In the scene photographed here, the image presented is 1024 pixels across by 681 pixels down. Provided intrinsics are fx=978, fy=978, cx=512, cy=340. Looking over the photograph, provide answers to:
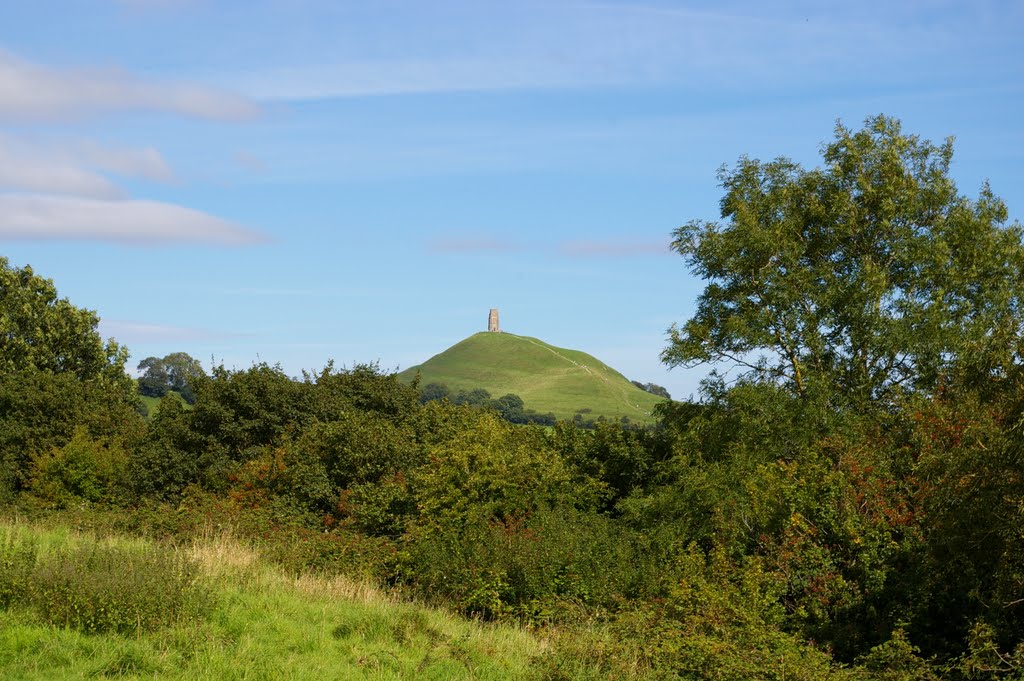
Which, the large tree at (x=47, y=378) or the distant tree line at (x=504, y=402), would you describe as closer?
the large tree at (x=47, y=378)

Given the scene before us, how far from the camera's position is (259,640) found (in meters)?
12.0

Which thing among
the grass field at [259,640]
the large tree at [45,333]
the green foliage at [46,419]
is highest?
the large tree at [45,333]

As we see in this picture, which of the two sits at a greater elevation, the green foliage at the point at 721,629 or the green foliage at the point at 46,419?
the green foliage at the point at 46,419

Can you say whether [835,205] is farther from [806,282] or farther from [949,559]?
[949,559]

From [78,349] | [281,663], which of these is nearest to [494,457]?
[281,663]

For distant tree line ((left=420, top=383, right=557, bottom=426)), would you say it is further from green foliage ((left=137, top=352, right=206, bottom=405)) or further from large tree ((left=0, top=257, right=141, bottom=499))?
large tree ((left=0, top=257, right=141, bottom=499))

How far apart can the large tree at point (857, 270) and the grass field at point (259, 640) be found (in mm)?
16364

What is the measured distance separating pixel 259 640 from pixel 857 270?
22.7 metres

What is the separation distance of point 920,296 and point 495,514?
14.6 meters

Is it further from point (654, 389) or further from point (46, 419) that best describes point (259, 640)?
point (654, 389)

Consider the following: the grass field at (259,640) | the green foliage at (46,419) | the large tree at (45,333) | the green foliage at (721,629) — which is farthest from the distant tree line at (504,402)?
the grass field at (259,640)

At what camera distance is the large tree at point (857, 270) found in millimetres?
27703

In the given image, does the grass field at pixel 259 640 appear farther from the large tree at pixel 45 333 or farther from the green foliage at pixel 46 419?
the large tree at pixel 45 333

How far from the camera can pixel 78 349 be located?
5194 cm
